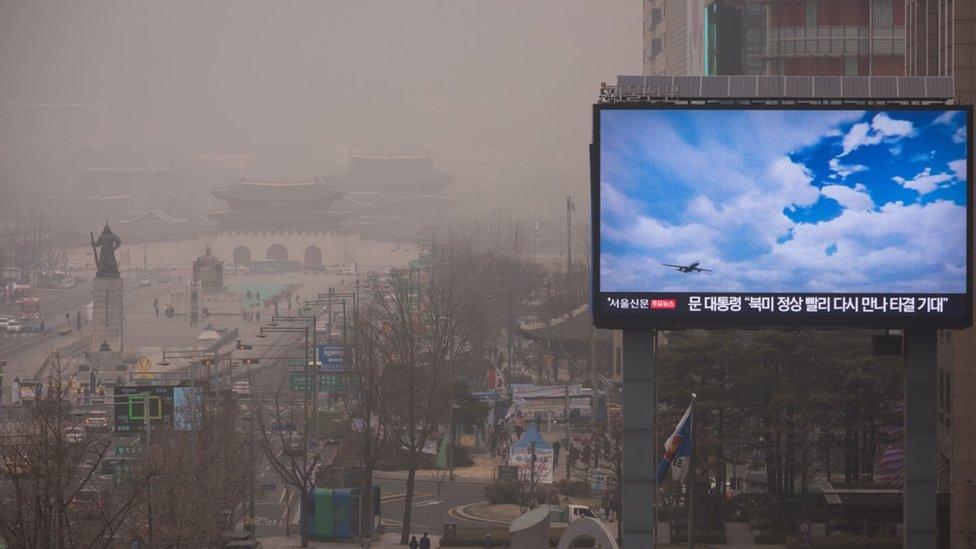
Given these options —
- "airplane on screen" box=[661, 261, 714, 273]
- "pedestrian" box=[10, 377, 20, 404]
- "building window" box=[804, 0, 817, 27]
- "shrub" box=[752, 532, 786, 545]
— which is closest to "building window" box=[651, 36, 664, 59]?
"building window" box=[804, 0, 817, 27]

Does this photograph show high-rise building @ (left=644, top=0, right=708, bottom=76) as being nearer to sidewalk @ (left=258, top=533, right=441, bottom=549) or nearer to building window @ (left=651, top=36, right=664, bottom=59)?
building window @ (left=651, top=36, right=664, bottom=59)

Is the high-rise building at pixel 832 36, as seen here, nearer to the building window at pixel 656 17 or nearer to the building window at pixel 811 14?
the building window at pixel 811 14

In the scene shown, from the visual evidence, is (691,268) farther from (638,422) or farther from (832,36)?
(832,36)

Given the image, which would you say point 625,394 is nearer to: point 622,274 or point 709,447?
point 622,274

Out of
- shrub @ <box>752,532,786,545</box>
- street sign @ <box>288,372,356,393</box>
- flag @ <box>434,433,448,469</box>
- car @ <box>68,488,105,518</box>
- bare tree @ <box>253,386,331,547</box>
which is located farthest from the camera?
street sign @ <box>288,372,356,393</box>

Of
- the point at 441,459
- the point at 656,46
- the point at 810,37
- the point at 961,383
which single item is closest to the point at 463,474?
the point at 441,459

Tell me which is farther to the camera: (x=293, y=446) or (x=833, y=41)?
(x=833, y=41)
